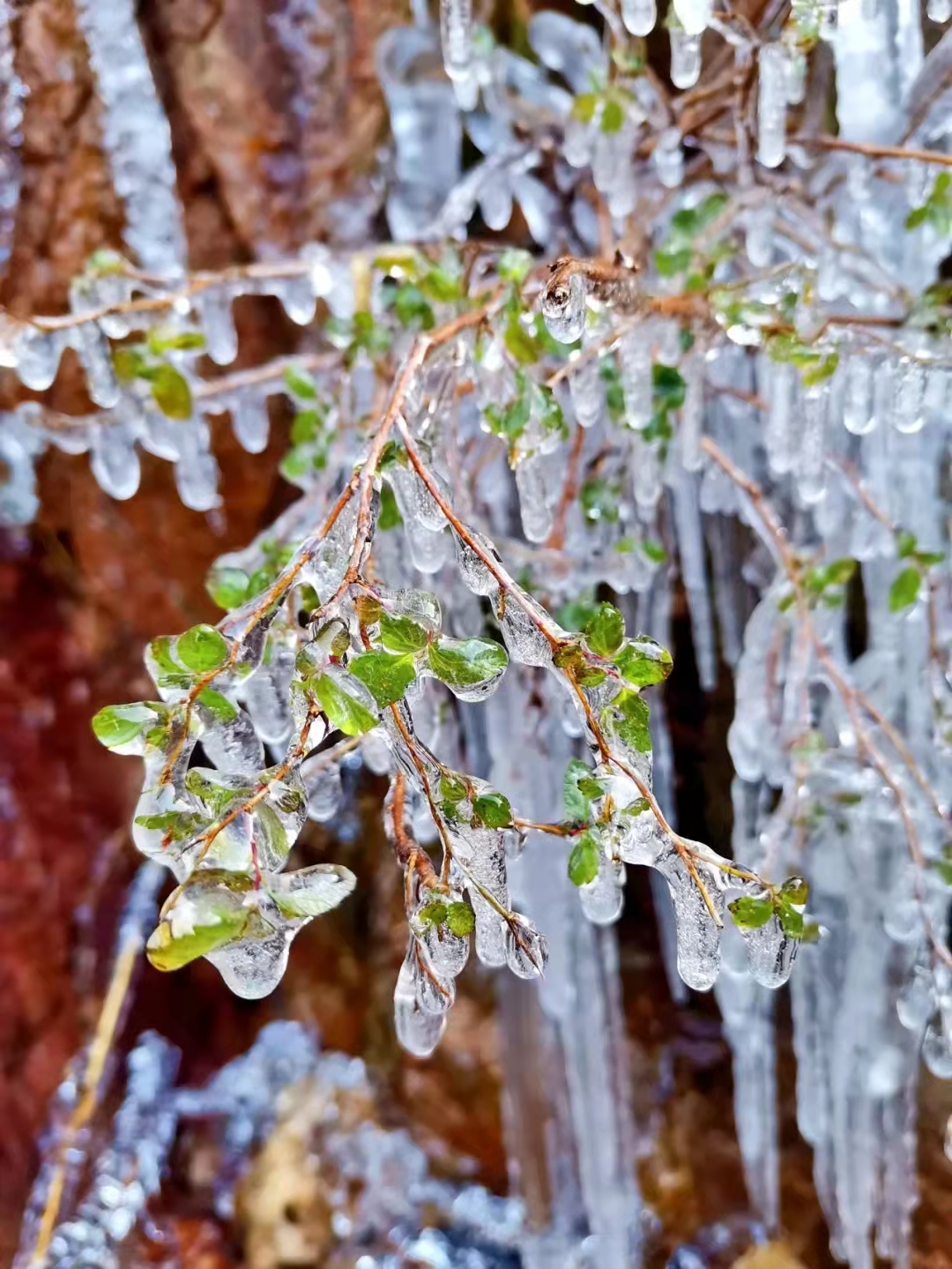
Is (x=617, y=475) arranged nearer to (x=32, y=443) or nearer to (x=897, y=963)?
(x=897, y=963)

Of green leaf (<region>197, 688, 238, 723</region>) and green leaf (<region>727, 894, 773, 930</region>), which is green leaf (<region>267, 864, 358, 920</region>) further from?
green leaf (<region>727, 894, 773, 930</region>)

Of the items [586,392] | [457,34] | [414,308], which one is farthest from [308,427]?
[457,34]

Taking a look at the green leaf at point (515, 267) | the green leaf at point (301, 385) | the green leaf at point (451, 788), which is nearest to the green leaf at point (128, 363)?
the green leaf at point (301, 385)

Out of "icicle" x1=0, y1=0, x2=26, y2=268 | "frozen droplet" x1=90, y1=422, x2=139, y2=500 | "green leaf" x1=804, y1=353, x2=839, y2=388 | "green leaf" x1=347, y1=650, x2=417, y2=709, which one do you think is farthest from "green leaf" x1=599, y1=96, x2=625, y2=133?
"icicle" x1=0, y1=0, x2=26, y2=268

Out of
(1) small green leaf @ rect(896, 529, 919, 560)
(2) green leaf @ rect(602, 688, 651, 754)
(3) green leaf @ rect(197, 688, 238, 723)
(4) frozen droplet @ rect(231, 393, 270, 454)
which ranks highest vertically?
(4) frozen droplet @ rect(231, 393, 270, 454)

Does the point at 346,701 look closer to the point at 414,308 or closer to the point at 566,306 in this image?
the point at 566,306
